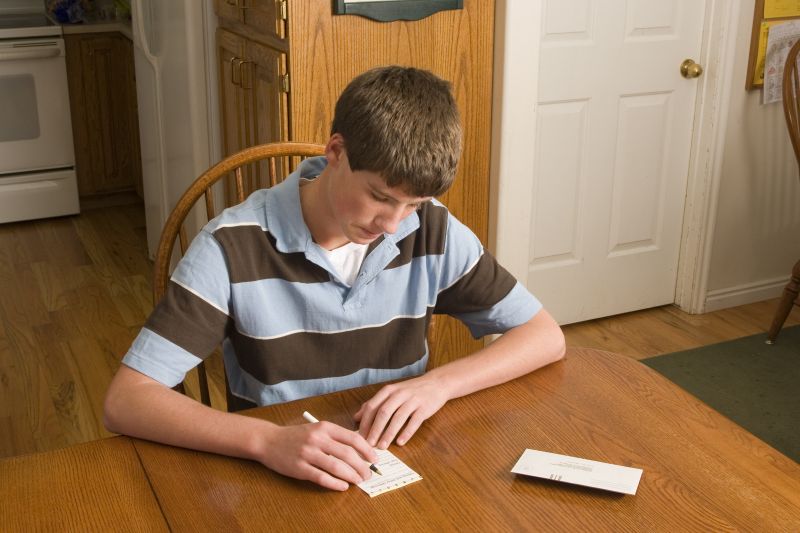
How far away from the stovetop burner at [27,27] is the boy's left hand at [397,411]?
11.4 feet

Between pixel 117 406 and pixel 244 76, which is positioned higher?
pixel 244 76

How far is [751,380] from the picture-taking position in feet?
9.98

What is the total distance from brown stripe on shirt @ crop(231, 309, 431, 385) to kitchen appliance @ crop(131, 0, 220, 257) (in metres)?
1.80

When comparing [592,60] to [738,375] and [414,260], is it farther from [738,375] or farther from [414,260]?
[414,260]

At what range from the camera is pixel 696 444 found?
123 cm

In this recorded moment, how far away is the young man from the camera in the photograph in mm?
1209

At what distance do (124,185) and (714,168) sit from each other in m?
2.79

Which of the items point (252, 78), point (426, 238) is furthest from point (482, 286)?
point (252, 78)

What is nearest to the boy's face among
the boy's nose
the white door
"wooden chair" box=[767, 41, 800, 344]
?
the boy's nose

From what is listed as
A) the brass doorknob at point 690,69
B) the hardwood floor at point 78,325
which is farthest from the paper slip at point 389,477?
the brass doorknob at point 690,69

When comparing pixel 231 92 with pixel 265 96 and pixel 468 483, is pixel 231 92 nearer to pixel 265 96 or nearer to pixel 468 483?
pixel 265 96

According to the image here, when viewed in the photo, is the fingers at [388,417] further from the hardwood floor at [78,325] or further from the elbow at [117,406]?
the hardwood floor at [78,325]

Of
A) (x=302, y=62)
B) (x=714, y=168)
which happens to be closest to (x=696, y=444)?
(x=302, y=62)

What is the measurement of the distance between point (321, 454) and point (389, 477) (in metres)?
0.09
